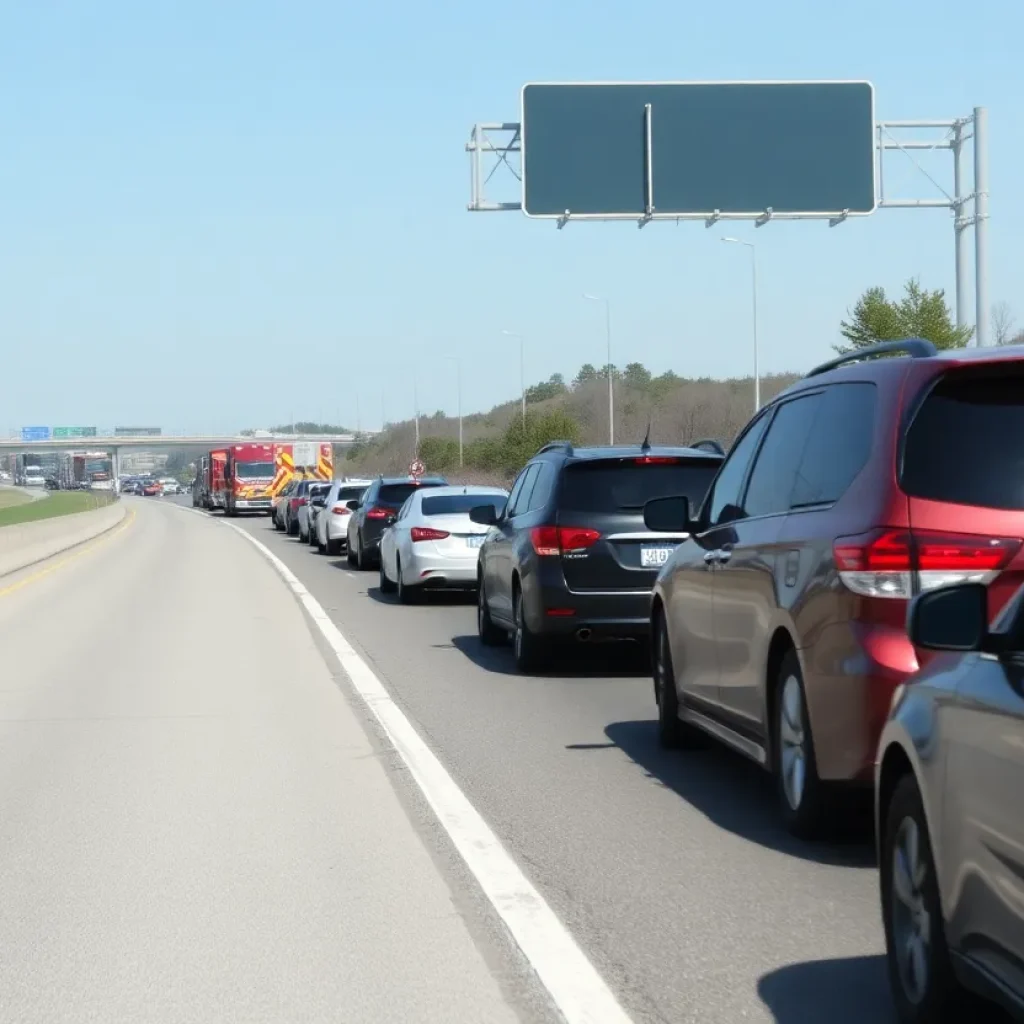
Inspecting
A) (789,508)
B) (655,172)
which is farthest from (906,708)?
(655,172)

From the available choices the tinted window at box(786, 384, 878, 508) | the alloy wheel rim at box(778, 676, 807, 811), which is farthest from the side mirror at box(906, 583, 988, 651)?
the alloy wheel rim at box(778, 676, 807, 811)

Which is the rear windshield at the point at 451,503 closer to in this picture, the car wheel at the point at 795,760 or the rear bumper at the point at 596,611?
the rear bumper at the point at 596,611

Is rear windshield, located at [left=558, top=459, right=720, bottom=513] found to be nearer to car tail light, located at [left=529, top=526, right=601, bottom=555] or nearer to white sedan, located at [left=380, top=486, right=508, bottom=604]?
car tail light, located at [left=529, top=526, right=601, bottom=555]

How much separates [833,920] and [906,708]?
1.75 m

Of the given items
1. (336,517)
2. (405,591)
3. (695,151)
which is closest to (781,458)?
(405,591)

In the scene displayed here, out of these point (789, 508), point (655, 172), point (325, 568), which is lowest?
point (325, 568)

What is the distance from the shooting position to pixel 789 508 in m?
8.01

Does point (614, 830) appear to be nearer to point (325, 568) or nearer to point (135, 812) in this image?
point (135, 812)

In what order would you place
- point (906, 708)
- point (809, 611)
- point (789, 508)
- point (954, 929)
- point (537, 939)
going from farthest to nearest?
1. point (789, 508)
2. point (809, 611)
3. point (537, 939)
4. point (906, 708)
5. point (954, 929)

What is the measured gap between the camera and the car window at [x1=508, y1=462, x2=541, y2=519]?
596 inches

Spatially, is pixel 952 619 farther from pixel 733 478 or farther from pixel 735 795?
pixel 733 478

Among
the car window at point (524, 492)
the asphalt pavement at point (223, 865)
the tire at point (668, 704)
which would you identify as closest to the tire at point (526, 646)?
the car window at point (524, 492)

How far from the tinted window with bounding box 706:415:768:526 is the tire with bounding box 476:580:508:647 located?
7569 millimetres

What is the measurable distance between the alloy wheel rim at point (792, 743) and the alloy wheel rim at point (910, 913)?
2485 millimetres
